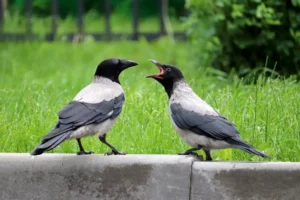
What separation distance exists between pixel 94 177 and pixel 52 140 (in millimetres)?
307

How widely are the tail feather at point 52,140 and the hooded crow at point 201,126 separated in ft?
2.15

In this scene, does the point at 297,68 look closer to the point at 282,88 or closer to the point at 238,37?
the point at 238,37

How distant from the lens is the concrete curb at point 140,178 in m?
4.49

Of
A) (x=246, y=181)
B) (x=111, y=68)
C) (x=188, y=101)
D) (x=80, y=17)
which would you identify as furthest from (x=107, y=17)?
(x=246, y=181)

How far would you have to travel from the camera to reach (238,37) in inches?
324

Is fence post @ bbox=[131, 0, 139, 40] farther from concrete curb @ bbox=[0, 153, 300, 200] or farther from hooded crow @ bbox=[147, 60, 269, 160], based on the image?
concrete curb @ bbox=[0, 153, 300, 200]

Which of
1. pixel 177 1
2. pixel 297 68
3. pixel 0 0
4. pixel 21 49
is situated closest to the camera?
pixel 297 68

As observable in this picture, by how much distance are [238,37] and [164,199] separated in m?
3.88

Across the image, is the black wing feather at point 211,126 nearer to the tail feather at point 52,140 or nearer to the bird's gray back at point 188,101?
the bird's gray back at point 188,101

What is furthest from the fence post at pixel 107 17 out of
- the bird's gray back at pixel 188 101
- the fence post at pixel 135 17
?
the bird's gray back at pixel 188 101

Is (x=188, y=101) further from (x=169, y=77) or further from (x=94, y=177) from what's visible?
(x=94, y=177)

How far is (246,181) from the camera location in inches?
177

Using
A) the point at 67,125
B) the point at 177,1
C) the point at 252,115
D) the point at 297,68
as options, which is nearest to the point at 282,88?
the point at 252,115

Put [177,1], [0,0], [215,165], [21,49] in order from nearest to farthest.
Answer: [215,165] < [21,49] < [0,0] < [177,1]
